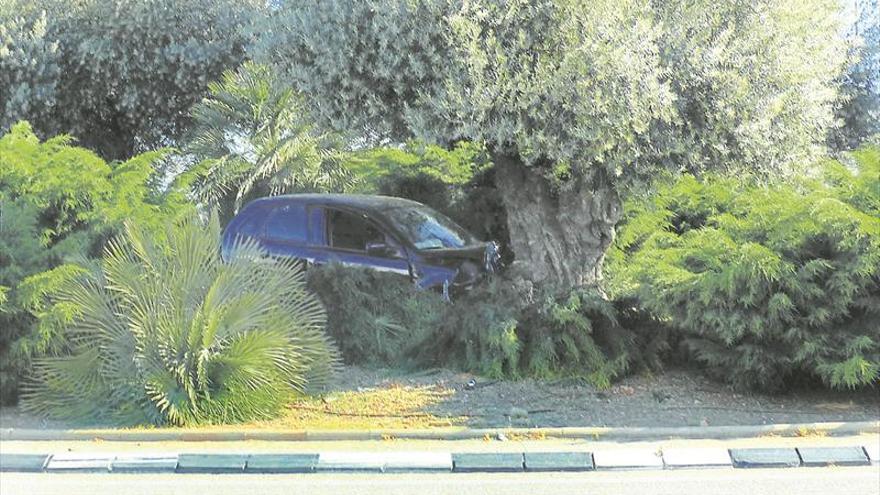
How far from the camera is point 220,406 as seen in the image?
7.12 m

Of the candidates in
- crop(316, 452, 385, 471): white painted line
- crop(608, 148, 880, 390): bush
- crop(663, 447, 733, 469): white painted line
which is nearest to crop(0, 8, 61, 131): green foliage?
crop(608, 148, 880, 390): bush

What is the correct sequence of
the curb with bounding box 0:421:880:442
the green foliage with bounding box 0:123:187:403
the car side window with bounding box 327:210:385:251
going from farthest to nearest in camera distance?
the car side window with bounding box 327:210:385:251, the green foliage with bounding box 0:123:187:403, the curb with bounding box 0:421:880:442

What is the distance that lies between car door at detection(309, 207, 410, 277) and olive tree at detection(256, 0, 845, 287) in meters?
1.05

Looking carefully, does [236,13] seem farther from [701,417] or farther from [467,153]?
[701,417]

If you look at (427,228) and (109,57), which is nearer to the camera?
(427,228)

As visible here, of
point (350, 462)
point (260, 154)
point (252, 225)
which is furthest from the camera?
point (260, 154)

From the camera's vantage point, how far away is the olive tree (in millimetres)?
8570

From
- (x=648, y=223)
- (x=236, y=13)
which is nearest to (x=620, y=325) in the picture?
(x=648, y=223)

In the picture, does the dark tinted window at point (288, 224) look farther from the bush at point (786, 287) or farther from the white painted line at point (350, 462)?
the white painted line at point (350, 462)

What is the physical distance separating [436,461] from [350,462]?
0.53 m

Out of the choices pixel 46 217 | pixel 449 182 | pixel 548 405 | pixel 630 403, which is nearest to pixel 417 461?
pixel 548 405

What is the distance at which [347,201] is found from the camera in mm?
10609

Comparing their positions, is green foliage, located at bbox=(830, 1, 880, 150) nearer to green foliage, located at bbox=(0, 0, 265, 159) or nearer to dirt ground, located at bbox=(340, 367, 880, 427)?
dirt ground, located at bbox=(340, 367, 880, 427)

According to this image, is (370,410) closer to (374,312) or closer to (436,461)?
(436,461)
